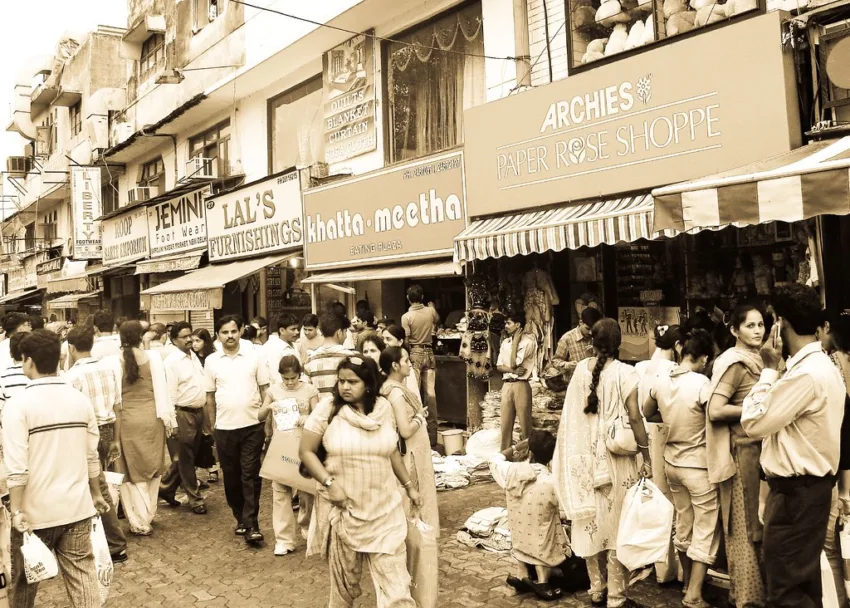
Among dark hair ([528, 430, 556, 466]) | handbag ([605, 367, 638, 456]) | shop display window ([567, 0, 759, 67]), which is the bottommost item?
dark hair ([528, 430, 556, 466])

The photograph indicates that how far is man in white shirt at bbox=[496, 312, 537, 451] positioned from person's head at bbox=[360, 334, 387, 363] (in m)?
3.19

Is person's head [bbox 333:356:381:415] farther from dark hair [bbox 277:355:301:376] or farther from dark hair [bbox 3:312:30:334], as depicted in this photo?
dark hair [bbox 3:312:30:334]

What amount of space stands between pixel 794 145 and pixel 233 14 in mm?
12993

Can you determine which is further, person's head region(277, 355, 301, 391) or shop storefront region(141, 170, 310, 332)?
shop storefront region(141, 170, 310, 332)

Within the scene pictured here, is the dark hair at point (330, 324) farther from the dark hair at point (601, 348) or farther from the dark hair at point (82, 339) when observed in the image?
the dark hair at point (601, 348)

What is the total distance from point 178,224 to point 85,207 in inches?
214

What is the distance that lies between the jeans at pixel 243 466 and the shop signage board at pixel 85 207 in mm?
17005

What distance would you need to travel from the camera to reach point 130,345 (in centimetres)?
725

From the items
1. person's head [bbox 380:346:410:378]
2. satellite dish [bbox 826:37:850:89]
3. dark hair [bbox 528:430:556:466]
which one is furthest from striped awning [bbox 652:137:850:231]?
person's head [bbox 380:346:410:378]

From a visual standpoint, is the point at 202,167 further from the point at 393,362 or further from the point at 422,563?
the point at 422,563

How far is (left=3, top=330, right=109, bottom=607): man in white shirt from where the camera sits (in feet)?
14.1

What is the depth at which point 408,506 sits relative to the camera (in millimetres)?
4754

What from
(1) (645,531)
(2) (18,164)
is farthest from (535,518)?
(2) (18,164)

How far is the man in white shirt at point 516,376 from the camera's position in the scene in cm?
884
